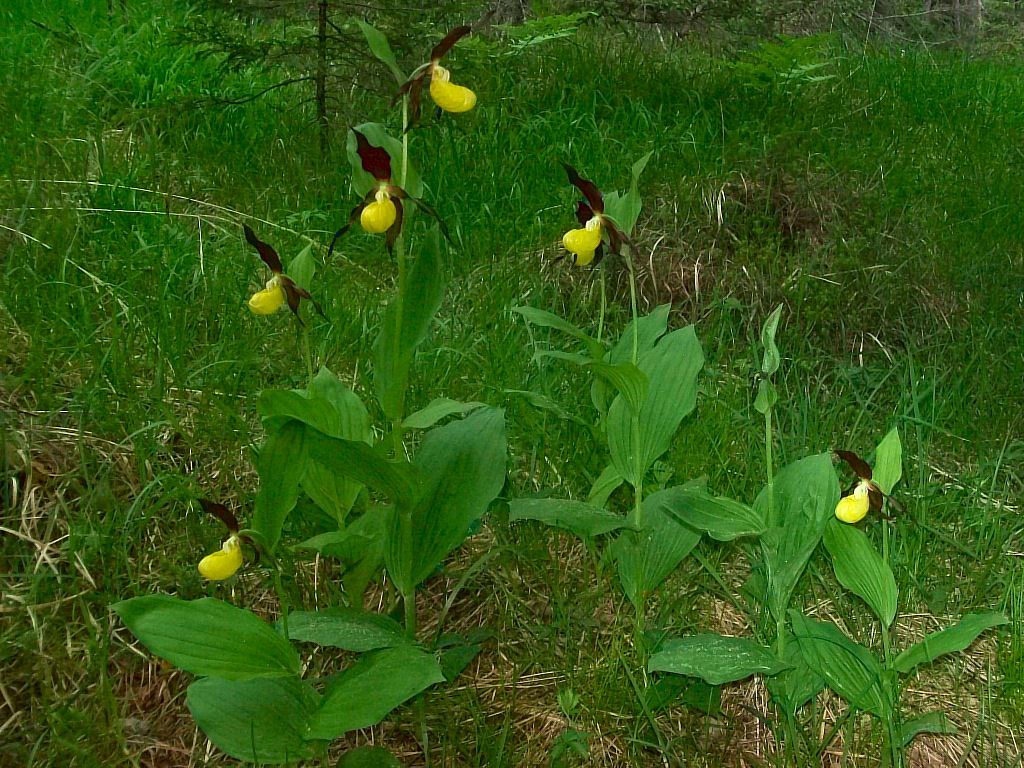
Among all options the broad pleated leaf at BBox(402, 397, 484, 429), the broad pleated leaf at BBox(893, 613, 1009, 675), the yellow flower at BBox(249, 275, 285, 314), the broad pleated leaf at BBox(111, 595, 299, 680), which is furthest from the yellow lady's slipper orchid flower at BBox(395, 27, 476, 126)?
the broad pleated leaf at BBox(893, 613, 1009, 675)

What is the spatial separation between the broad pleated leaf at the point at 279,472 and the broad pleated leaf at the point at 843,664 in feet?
3.04

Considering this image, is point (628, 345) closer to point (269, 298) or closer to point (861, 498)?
point (861, 498)

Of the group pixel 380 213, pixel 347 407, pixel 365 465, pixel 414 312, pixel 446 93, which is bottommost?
pixel 347 407

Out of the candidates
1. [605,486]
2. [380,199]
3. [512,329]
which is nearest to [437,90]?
[380,199]

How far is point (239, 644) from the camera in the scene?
1.42m

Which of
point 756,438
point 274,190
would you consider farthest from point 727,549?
point 274,190

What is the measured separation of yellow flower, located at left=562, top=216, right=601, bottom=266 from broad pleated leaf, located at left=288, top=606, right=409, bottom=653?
79 centimetres

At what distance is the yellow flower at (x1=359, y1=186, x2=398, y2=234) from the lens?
139cm

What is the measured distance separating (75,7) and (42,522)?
385 centimetres

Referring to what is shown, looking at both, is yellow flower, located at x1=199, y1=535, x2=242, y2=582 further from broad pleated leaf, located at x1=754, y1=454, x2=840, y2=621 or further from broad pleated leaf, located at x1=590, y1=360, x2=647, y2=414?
broad pleated leaf, located at x1=754, y1=454, x2=840, y2=621

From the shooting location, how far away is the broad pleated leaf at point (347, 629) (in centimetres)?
154

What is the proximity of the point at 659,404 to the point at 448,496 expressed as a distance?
0.52m

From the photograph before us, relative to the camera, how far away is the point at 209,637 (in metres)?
1.39

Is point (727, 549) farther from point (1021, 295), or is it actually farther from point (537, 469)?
point (1021, 295)
